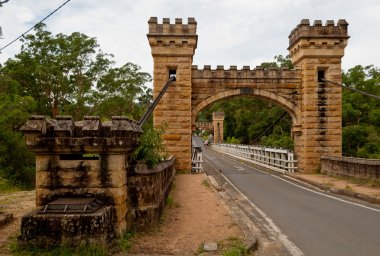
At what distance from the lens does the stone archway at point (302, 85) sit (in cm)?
1567

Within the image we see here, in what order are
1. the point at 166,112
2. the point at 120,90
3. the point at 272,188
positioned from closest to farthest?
the point at 272,188 < the point at 166,112 < the point at 120,90

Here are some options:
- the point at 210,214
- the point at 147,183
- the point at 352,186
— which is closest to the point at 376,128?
the point at 352,186

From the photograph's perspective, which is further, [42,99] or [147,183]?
[42,99]

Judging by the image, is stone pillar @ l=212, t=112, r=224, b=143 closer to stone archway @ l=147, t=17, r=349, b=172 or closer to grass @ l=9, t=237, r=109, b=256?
stone archway @ l=147, t=17, r=349, b=172

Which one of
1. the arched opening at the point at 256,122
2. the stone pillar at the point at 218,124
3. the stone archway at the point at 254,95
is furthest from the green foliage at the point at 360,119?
the stone pillar at the point at 218,124

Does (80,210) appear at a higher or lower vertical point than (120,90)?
lower

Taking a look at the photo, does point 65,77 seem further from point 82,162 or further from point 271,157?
point 82,162

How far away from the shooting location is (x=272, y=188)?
39.3 ft

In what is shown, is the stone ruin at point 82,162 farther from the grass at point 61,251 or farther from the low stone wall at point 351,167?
the low stone wall at point 351,167

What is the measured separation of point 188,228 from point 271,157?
1453 cm

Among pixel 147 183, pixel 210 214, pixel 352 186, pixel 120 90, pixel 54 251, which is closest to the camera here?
pixel 54 251

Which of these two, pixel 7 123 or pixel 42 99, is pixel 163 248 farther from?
pixel 42 99

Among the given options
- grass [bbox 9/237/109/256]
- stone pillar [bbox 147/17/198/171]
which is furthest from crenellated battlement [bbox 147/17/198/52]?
grass [bbox 9/237/109/256]

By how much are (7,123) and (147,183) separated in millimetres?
13429
